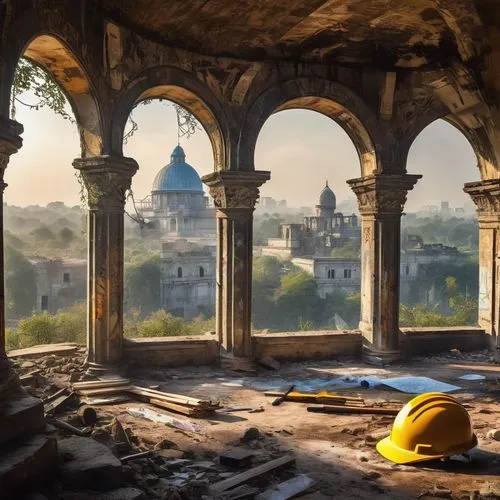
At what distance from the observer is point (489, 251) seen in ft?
37.9

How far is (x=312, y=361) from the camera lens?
1066 cm

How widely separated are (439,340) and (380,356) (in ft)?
5.14

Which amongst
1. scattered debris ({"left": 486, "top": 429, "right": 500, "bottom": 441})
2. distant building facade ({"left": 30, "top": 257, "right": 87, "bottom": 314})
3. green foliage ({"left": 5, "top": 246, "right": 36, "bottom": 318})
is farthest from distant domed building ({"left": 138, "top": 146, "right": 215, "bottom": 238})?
scattered debris ({"left": 486, "top": 429, "right": 500, "bottom": 441})

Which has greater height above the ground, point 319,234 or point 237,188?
point 319,234

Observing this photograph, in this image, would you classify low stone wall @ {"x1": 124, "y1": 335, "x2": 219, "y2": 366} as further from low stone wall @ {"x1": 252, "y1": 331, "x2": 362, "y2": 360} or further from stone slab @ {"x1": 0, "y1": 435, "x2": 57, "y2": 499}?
stone slab @ {"x1": 0, "y1": 435, "x2": 57, "y2": 499}

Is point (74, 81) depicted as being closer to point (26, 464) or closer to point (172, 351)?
point (172, 351)

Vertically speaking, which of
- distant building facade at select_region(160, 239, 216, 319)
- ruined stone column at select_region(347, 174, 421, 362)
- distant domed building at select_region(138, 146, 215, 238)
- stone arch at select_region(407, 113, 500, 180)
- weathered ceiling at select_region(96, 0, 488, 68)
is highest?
distant domed building at select_region(138, 146, 215, 238)

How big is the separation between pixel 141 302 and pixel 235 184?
44777 mm

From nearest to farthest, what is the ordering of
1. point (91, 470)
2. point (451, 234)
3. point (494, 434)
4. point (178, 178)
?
point (91, 470) < point (494, 434) < point (178, 178) < point (451, 234)

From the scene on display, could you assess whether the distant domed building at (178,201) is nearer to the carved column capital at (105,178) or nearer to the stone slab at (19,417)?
the carved column capital at (105,178)

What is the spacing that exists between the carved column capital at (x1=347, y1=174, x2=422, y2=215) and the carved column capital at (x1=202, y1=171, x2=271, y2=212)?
2042mm

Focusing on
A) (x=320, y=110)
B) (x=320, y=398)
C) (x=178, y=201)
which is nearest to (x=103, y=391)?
(x=320, y=398)

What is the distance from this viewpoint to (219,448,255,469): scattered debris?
5520mm

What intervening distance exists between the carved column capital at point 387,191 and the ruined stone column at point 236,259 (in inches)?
82.9
